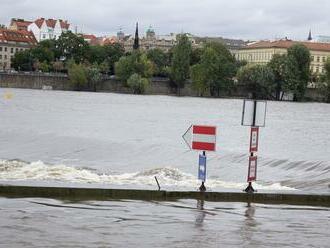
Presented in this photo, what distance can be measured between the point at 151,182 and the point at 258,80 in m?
163

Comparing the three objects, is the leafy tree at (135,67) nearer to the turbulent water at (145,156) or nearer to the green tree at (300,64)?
the green tree at (300,64)

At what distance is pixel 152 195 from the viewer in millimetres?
16984

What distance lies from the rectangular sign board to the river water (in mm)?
1059

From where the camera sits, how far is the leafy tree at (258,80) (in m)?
181

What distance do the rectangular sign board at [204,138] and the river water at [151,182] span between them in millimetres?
1059

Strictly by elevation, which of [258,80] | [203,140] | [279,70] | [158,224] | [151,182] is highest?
[279,70]

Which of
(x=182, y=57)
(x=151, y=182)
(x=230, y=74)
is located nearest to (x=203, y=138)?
(x=151, y=182)

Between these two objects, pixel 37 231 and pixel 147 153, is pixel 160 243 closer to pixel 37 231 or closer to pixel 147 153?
pixel 37 231

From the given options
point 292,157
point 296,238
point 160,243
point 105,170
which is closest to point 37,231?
point 160,243

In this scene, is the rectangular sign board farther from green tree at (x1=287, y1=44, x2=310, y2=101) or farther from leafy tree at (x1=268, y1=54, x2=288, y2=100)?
leafy tree at (x1=268, y1=54, x2=288, y2=100)

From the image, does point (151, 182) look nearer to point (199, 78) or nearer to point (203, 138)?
point (203, 138)

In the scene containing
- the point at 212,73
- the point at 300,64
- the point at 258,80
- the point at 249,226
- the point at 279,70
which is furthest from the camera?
the point at 212,73

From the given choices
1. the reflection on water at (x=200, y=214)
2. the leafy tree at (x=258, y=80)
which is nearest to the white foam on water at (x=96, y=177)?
the reflection on water at (x=200, y=214)

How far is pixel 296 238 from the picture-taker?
40.2 feet
